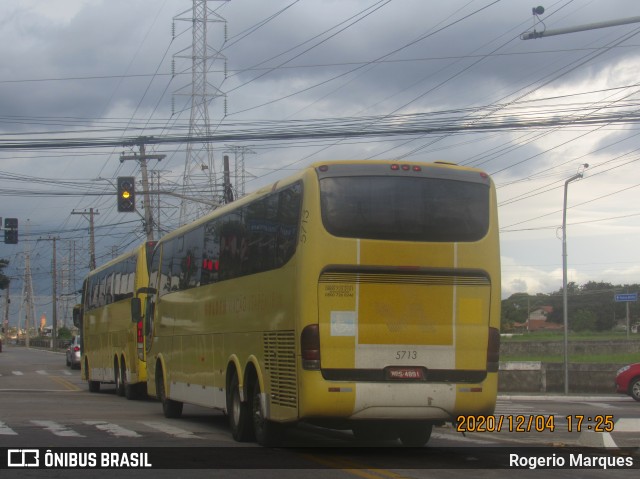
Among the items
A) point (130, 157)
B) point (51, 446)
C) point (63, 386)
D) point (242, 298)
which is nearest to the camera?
point (51, 446)

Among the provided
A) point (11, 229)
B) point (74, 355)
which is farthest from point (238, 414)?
point (74, 355)

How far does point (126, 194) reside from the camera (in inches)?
1283

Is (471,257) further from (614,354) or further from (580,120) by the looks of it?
(614,354)

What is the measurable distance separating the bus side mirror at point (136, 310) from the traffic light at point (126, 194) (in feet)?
28.5

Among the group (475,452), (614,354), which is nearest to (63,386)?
(475,452)

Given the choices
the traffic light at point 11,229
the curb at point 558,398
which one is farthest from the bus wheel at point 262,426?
the traffic light at point 11,229

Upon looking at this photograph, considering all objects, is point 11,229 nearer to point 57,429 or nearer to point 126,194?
point 126,194

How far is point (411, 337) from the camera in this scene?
1252 centimetres

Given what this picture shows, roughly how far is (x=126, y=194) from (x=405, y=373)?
21694 millimetres

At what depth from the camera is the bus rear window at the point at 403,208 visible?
12484 millimetres

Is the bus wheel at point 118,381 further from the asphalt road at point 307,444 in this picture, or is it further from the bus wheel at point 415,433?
the bus wheel at point 415,433

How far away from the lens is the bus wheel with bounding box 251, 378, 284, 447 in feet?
45.5

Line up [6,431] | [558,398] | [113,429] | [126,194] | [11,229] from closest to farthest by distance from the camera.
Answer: [6,431] < [113,429] < [558,398] < [126,194] < [11,229]

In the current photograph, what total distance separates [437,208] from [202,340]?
6212mm
